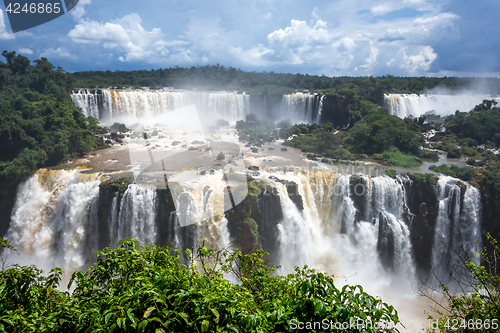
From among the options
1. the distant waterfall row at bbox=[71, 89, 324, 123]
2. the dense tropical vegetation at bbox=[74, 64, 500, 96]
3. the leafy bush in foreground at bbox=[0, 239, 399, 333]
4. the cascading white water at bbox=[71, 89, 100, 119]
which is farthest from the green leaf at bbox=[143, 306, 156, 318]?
the dense tropical vegetation at bbox=[74, 64, 500, 96]

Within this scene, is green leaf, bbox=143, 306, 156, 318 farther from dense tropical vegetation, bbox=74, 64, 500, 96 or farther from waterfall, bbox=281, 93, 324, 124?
dense tropical vegetation, bbox=74, 64, 500, 96

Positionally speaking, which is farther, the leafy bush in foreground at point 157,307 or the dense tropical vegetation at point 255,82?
the dense tropical vegetation at point 255,82

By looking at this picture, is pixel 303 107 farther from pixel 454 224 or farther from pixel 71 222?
pixel 71 222

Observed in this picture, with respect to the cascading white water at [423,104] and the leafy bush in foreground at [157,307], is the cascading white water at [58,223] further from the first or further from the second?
the cascading white water at [423,104]

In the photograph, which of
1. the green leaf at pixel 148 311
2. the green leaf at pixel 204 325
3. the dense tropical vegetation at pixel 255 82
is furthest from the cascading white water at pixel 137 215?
the dense tropical vegetation at pixel 255 82

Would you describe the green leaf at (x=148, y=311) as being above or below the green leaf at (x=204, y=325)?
above

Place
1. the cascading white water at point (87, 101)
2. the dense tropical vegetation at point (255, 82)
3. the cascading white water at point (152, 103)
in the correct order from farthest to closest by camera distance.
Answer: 1. the dense tropical vegetation at point (255, 82)
2. the cascading white water at point (152, 103)
3. the cascading white water at point (87, 101)

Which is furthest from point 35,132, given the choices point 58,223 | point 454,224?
point 454,224
